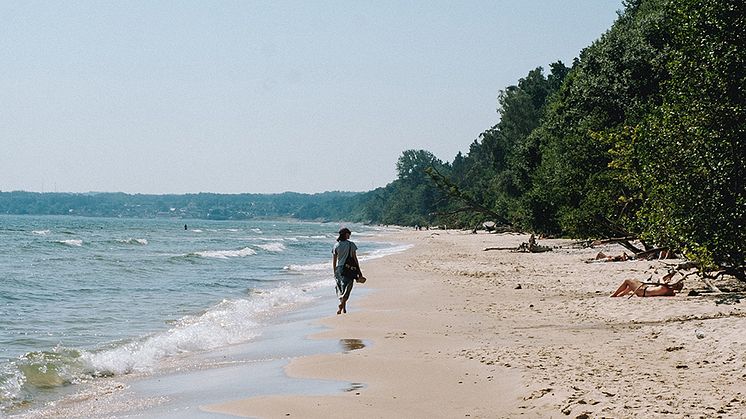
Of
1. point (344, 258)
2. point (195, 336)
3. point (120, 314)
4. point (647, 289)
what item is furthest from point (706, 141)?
point (120, 314)

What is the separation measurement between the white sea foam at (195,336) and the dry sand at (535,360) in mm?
1916

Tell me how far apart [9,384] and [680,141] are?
39.9 ft

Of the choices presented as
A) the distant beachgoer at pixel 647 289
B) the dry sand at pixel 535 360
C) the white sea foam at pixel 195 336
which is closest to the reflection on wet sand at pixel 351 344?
the dry sand at pixel 535 360

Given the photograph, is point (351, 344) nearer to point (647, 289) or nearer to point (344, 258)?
point (344, 258)

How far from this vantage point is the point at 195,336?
1402 cm

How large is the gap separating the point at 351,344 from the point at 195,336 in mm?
3623

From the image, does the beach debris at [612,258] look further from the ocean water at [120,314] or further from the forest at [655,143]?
the ocean water at [120,314]

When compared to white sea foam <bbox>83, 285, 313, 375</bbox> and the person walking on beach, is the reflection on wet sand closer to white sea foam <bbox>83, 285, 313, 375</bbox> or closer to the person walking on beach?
white sea foam <bbox>83, 285, 313, 375</bbox>

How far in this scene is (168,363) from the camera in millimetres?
11688

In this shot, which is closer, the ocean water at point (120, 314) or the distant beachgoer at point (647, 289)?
the ocean water at point (120, 314)

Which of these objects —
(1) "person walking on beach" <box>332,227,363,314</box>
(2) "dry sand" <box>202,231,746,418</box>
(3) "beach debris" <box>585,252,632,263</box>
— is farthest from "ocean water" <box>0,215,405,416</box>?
(3) "beach debris" <box>585,252,632,263</box>

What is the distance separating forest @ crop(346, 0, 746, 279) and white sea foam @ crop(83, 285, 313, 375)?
28.3 ft

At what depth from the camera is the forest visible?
13.7m

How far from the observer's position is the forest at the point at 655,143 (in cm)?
1373
